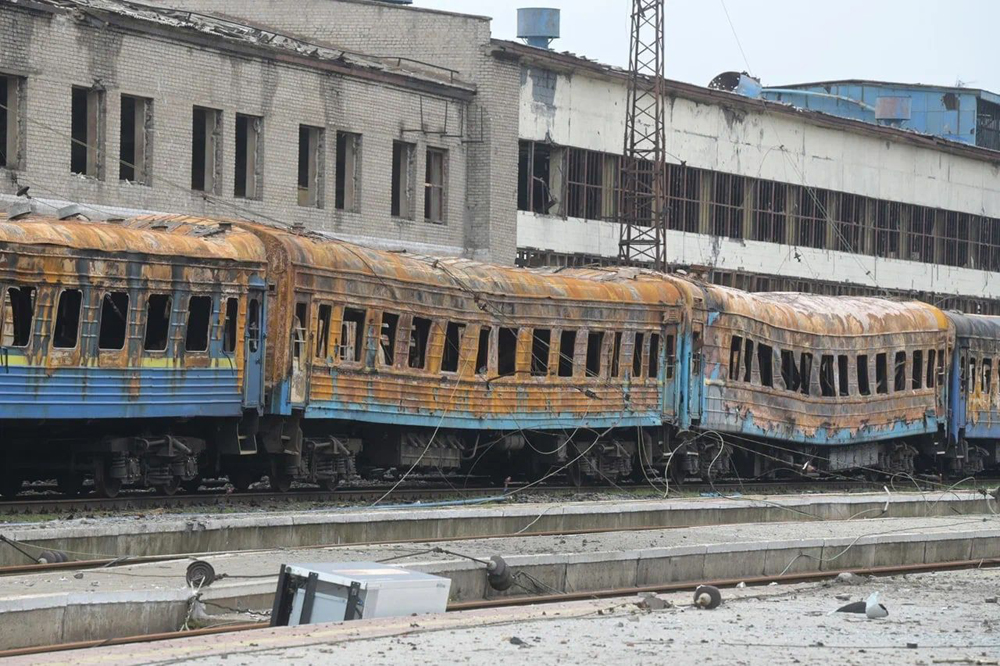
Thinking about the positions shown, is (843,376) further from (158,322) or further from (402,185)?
(158,322)

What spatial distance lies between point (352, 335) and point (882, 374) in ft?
48.7

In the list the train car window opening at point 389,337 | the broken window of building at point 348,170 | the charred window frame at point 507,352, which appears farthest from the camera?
the broken window of building at point 348,170

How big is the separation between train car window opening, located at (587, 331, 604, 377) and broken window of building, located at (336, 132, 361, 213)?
1225 centimetres

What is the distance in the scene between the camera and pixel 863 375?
35500 mm

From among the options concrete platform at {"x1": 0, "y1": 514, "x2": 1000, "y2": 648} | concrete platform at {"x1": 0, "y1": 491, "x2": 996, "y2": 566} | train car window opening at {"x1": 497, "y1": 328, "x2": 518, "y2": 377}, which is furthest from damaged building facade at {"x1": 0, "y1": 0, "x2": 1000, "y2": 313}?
concrete platform at {"x1": 0, "y1": 514, "x2": 1000, "y2": 648}

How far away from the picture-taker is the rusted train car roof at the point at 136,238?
20.4m

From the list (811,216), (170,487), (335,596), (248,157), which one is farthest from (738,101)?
(335,596)

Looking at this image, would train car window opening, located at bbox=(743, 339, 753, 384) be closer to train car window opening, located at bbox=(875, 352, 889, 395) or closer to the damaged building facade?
the damaged building facade

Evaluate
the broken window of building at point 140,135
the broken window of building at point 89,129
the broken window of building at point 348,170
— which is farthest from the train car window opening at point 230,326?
the broken window of building at point 348,170

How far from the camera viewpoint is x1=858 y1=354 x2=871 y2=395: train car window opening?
3535 centimetres

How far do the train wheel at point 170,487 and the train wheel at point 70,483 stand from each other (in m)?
1.01

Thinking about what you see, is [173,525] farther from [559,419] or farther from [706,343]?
[706,343]

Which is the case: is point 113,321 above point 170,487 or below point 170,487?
above

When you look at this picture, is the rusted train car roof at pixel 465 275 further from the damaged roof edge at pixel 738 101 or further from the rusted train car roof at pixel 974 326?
the damaged roof edge at pixel 738 101
